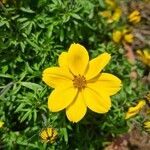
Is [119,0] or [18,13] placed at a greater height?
[18,13]

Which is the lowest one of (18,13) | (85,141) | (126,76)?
(85,141)

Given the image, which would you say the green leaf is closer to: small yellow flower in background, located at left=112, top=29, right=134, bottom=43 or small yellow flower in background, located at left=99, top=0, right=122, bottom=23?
small yellow flower in background, located at left=112, top=29, right=134, bottom=43

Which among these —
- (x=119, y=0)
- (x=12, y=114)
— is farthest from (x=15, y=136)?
(x=119, y=0)

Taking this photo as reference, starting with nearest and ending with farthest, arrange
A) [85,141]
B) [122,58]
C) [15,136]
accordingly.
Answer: [15,136] → [85,141] → [122,58]

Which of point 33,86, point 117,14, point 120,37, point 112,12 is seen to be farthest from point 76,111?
point 112,12

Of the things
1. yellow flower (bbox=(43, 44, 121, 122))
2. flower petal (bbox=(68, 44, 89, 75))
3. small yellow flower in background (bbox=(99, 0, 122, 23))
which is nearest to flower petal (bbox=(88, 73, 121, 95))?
yellow flower (bbox=(43, 44, 121, 122))

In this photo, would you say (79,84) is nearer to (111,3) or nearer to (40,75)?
(40,75)

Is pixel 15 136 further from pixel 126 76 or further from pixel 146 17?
pixel 146 17
